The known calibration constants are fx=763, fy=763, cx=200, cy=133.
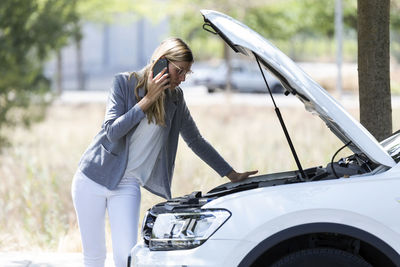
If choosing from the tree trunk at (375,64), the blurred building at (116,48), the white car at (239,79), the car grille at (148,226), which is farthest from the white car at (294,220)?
the blurred building at (116,48)

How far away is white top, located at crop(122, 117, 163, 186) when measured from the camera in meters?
4.44

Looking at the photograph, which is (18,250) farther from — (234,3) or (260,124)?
(234,3)

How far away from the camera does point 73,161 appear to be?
10805 mm

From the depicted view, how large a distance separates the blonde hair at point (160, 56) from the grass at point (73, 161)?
9.08 feet

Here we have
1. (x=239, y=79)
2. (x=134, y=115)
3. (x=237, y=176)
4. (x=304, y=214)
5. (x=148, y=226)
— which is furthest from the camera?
(x=239, y=79)

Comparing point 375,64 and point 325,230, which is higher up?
point 375,64

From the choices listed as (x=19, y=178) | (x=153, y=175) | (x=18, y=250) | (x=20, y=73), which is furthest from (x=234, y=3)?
(x=153, y=175)

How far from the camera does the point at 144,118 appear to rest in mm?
4402

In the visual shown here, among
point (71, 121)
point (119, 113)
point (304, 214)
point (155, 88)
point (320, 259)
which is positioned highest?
point (155, 88)

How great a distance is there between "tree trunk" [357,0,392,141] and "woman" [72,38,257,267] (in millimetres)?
2137

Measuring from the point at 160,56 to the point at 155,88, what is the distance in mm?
189

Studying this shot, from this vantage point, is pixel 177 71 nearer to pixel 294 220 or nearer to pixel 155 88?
pixel 155 88

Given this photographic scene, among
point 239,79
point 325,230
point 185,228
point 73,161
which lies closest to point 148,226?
point 185,228

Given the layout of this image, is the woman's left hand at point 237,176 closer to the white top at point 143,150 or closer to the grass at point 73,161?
the white top at point 143,150
